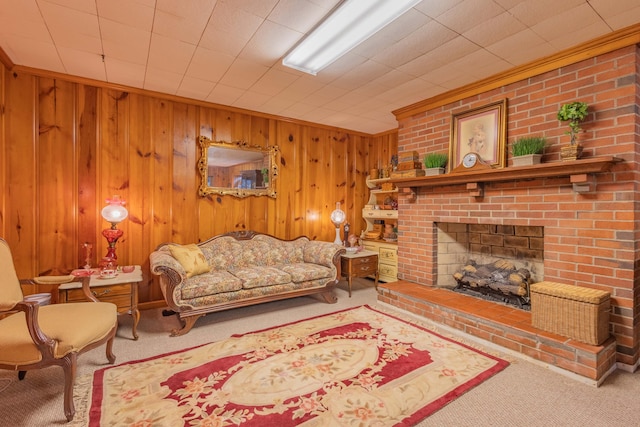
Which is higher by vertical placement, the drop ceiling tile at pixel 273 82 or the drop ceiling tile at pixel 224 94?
the drop ceiling tile at pixel 224 94

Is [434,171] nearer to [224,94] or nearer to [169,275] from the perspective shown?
[224,94]

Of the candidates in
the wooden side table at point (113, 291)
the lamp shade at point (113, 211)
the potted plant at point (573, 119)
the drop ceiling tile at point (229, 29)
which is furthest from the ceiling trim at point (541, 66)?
the wooden side table at point (113, 291)

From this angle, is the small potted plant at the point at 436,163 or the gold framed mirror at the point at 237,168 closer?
the small potted plant at the point at 436,163

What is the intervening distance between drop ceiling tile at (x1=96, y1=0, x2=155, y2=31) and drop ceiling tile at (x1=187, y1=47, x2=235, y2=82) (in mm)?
466

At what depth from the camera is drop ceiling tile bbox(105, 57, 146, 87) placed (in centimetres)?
292

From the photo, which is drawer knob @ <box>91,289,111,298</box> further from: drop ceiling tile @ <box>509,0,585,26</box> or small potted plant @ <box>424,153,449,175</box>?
drop ceiling tile @ <box>509,0,585,26</box>

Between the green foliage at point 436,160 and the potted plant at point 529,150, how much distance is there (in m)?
0.81

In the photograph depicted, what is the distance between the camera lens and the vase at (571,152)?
244 cm

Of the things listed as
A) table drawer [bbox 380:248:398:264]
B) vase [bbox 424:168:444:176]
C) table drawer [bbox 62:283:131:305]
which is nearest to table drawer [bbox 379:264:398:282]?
table drawer [bbox 380:248:398:264]

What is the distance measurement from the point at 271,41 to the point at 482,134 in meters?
2.33

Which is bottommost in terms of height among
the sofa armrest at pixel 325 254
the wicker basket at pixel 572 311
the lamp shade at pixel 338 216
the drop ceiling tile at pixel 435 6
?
the wicker basket at pixel 572 311

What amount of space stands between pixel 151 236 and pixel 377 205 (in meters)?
3.46

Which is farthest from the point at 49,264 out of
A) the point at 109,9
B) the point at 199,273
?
the point at 109,9

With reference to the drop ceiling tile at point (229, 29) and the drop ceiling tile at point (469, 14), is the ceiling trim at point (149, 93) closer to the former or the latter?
the drop ceiling tile at point (229, 29)
